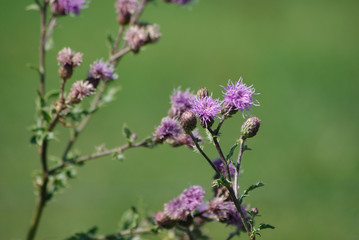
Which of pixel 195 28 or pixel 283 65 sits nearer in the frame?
pixel 283 65

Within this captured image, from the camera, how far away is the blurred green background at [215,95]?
302cm

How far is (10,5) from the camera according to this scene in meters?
5.09

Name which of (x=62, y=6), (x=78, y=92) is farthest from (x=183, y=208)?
(x=62, y=6)

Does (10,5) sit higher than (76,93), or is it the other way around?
(10,5)

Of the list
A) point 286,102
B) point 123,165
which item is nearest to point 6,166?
point 123,165

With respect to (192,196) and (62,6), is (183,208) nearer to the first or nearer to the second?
(192,196)

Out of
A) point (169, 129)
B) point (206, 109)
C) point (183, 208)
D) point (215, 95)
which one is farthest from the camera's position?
point (215, 95)

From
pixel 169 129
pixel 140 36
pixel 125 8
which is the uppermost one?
pixel 125 8

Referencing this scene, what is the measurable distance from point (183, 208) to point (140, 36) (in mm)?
557

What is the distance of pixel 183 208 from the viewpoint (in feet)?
3.73

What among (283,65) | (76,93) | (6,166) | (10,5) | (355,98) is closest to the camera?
(76,93)

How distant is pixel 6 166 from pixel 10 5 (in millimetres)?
2232

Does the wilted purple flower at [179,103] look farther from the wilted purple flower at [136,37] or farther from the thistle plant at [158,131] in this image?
the wilted purple flower at [136,37]

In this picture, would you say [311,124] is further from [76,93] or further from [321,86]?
[76,93]
